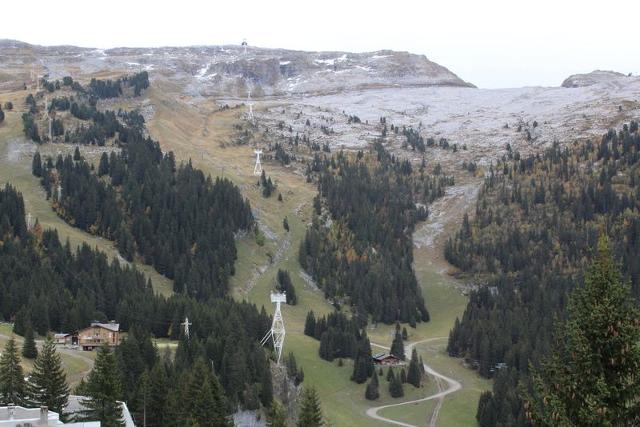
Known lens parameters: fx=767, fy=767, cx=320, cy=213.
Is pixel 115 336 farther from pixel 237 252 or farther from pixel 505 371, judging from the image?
pixel 237 252

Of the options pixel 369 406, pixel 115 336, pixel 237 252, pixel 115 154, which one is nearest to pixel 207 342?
pixel 115 336

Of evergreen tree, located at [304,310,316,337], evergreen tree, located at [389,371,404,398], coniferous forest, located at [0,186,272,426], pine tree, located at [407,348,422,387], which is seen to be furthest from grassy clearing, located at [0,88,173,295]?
pine tree, located at [407,348,422,387]

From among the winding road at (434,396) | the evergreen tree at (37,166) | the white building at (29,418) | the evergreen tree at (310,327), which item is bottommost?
the winding road at (434,396)

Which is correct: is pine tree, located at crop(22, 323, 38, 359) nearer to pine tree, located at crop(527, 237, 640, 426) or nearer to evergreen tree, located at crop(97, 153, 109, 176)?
pine tree, located at crop(527, 237, 640, 426)

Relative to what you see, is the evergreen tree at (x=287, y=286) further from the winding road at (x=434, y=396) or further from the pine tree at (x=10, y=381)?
the pine tree at (x=10, y=381)

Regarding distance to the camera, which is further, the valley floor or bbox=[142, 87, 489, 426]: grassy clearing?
bbox=[142, 87, 489, 426]: grassy clearing

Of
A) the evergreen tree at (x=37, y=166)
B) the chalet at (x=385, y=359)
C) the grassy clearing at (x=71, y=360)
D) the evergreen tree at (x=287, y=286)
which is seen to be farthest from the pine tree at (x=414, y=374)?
the evergreen tree at (x=37, y=166)
